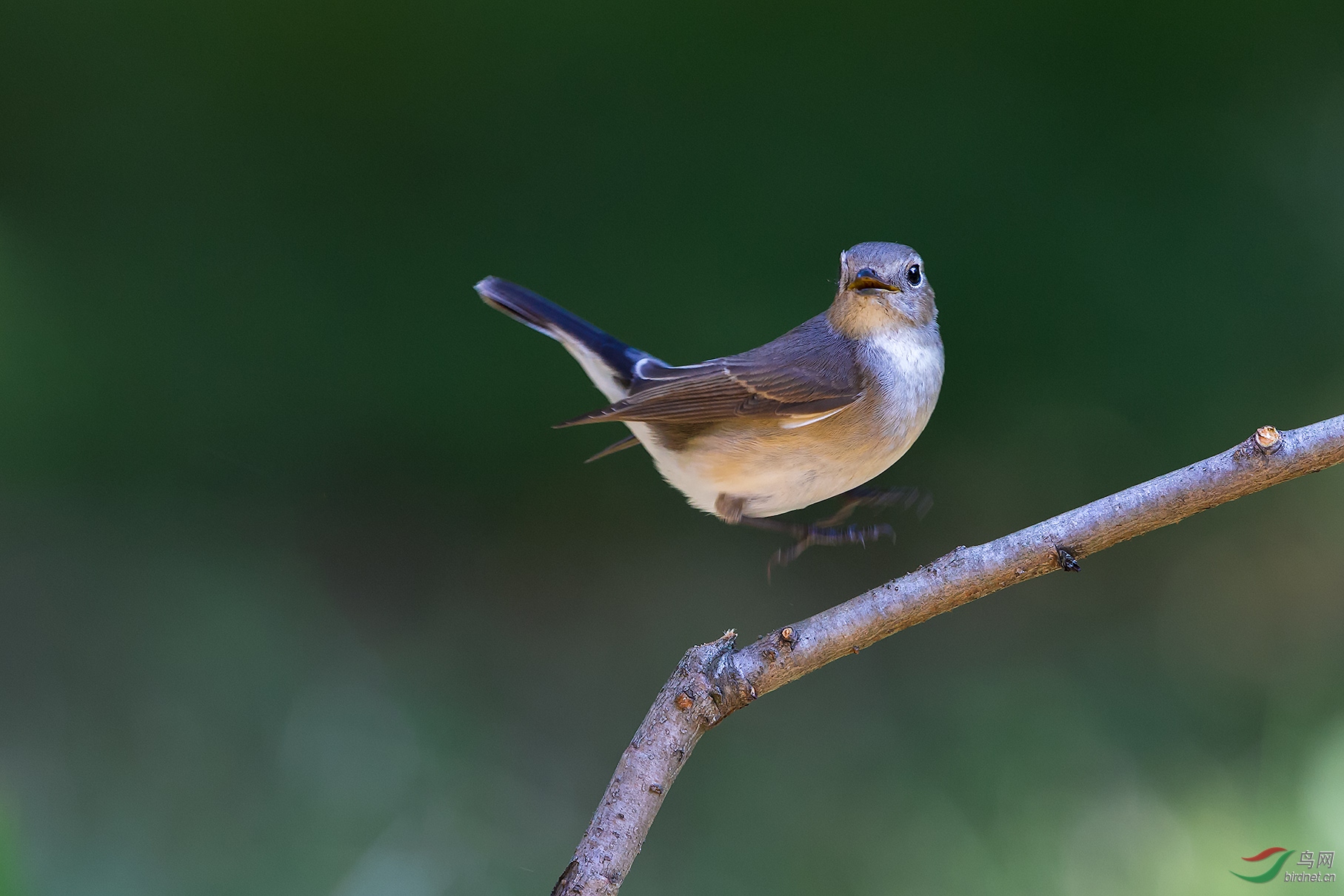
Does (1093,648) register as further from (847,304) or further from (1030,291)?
(847,304)

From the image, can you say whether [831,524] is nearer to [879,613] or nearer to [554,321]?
[879,613]

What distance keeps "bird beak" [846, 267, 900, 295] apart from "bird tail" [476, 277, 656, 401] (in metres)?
0.63

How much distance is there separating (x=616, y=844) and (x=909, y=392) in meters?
1.18

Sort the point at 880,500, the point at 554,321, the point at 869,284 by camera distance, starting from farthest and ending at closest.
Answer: the point at 554,321 < the point at 880,500 < the point at 869,284

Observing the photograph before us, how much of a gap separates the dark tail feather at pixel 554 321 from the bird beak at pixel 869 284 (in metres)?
0.64

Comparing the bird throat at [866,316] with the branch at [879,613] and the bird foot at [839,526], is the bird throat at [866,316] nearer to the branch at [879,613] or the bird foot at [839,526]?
the bird foot at [839,526]

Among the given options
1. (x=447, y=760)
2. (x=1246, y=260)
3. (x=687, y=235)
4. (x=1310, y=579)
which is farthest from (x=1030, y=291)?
(x=447, y=760)

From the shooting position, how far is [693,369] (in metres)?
2.54

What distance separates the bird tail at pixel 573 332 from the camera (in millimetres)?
2584

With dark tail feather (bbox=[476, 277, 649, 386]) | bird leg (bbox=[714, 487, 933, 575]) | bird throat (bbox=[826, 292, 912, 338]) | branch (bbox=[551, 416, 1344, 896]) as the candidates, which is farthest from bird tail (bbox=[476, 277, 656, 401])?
branch (bbox=[551, 416, 1344, 896])

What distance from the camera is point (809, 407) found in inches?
88.5

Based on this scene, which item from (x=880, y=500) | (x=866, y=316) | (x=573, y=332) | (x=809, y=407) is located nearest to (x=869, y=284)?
(x=866, y=316)

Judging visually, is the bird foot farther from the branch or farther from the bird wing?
the branch

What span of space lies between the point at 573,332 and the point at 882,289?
0.80m
